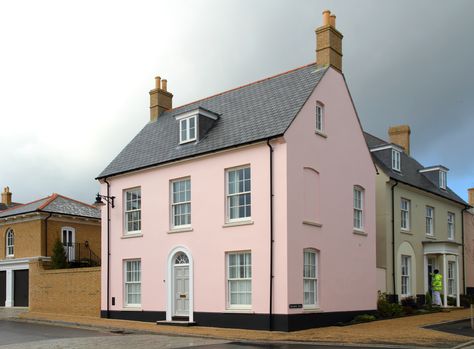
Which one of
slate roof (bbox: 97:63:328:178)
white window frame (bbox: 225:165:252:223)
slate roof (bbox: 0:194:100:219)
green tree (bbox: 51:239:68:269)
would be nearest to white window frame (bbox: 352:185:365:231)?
slate roof (bbox: 97:63:328:178)

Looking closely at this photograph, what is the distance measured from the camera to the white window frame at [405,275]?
30094 mm

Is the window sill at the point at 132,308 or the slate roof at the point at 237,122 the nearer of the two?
the slate roof at the point at 237,122

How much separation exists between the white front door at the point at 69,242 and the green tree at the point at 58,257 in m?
2.65

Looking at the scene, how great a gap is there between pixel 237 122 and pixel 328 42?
4916mm

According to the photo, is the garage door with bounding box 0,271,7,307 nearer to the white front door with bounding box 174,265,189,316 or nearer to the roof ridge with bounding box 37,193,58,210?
the roof ridge with bounding box 37,193,58,210

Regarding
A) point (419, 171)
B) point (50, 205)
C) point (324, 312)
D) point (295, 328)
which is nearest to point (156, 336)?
point (295, 328)

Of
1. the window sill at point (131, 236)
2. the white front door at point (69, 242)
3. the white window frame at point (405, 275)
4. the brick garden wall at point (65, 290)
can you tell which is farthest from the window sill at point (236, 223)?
the white front door at point (69, 242)

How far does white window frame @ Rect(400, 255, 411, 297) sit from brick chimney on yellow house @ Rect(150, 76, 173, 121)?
47.6 ft

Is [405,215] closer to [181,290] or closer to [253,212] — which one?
[253,212]

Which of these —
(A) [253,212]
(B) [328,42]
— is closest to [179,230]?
(A) [253,212]

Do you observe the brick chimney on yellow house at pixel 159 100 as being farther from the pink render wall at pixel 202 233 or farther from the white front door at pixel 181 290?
the white front door at pixel 181 290

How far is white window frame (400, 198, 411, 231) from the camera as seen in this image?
30663 millimetres

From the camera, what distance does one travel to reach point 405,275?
30.5m

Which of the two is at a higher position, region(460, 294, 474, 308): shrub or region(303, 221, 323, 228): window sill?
region(303, 221, 323, 228): window sill
